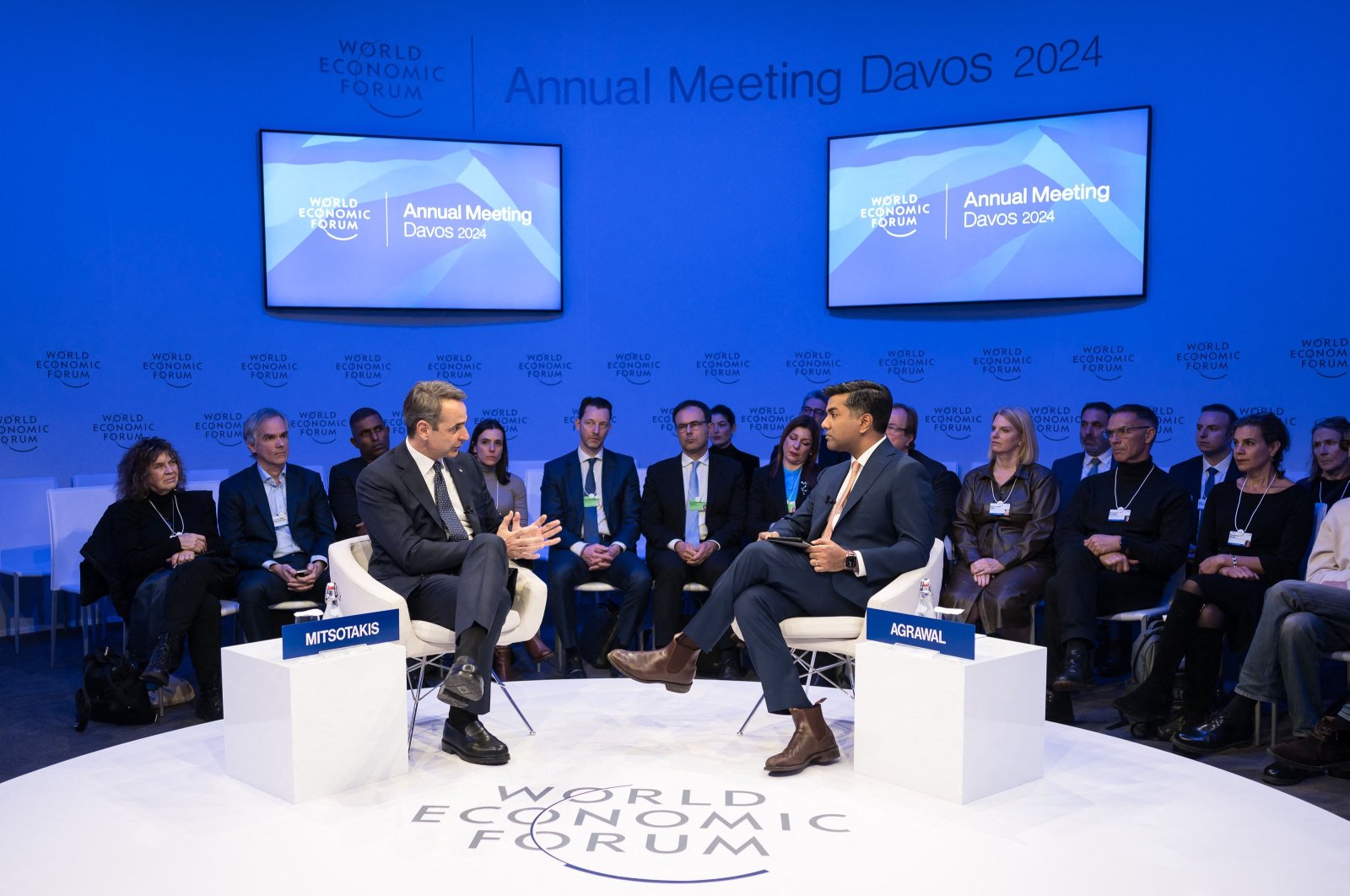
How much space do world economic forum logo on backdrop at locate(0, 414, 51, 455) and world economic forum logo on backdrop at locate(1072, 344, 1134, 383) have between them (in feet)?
21.3

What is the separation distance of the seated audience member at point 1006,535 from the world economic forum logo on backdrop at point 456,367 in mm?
3561

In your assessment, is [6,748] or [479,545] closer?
[479,545]

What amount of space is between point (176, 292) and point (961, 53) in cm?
531

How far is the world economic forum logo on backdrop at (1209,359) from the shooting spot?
6262mm

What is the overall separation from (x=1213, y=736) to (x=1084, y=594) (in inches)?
32.4

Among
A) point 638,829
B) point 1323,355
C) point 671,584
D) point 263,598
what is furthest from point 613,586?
point 1323,355

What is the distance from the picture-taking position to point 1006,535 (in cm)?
512

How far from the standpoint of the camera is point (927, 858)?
8.70 ft

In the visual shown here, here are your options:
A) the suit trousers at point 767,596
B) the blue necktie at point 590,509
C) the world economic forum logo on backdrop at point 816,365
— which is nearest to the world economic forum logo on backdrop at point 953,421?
the world economic forum logo on backdrop at point 816,365

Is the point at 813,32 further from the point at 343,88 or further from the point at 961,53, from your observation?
the point at 343,88

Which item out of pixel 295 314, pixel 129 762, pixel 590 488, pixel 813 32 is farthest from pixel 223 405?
pixel 813 32

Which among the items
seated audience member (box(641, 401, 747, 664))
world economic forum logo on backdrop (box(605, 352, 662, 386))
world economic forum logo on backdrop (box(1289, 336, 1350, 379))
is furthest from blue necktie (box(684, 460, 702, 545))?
world economic forum logo on backdrop (box(1289, 336, 1350, 379))

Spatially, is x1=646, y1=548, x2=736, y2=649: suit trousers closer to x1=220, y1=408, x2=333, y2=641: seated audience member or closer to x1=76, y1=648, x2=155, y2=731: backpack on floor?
x1=220, y1=408, x2=333, y2=641: seated audience member

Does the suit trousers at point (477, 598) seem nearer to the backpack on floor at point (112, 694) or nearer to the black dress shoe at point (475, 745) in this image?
the black dress shoe at point (475, 745)
